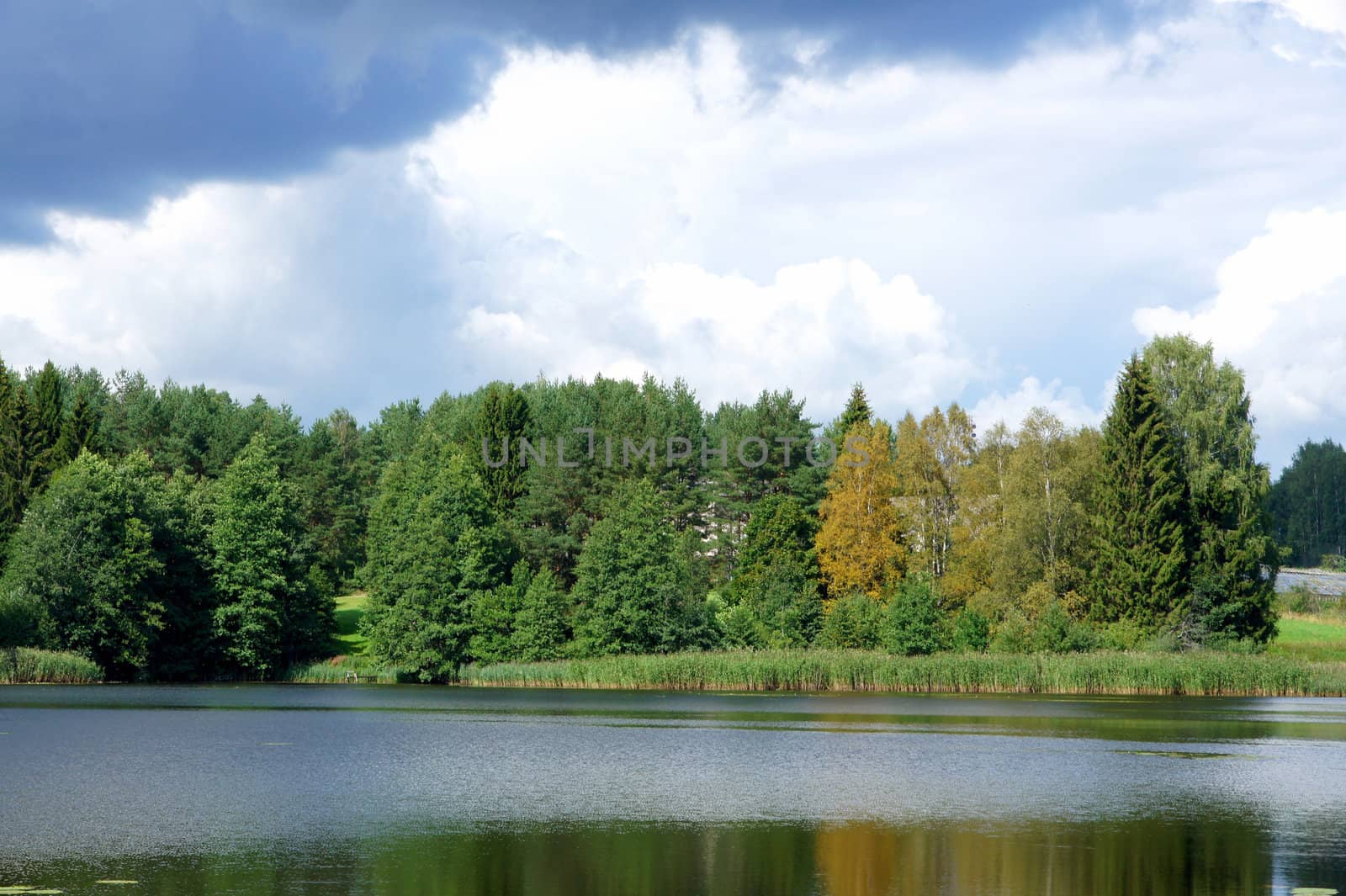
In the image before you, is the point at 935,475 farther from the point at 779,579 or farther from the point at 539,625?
the point at 539,625

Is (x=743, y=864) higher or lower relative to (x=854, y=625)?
lower

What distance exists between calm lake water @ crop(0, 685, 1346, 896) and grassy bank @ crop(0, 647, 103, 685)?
837 inches

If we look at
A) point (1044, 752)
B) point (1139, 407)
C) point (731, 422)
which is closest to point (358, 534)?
point (731, 422)

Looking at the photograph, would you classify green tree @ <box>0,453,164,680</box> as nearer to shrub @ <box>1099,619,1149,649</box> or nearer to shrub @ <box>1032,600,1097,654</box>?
shrub @ <box>1032,600,1097,654</box>

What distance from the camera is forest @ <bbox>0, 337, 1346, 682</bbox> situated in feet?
240

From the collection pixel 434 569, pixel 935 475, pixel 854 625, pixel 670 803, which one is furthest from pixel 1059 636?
pixel 670 803

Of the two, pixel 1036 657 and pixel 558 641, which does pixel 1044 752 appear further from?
pixel 558 641

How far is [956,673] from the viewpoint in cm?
6506

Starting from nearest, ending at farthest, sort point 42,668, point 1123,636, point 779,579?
point 42,668 < point 1123,636 < point 779,579

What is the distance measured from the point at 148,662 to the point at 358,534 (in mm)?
40639

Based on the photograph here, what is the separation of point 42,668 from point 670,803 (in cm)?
5387

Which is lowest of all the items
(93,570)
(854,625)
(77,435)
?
(854,625)

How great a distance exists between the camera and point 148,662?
253 feet

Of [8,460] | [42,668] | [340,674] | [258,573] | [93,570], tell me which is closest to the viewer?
[42,668]
